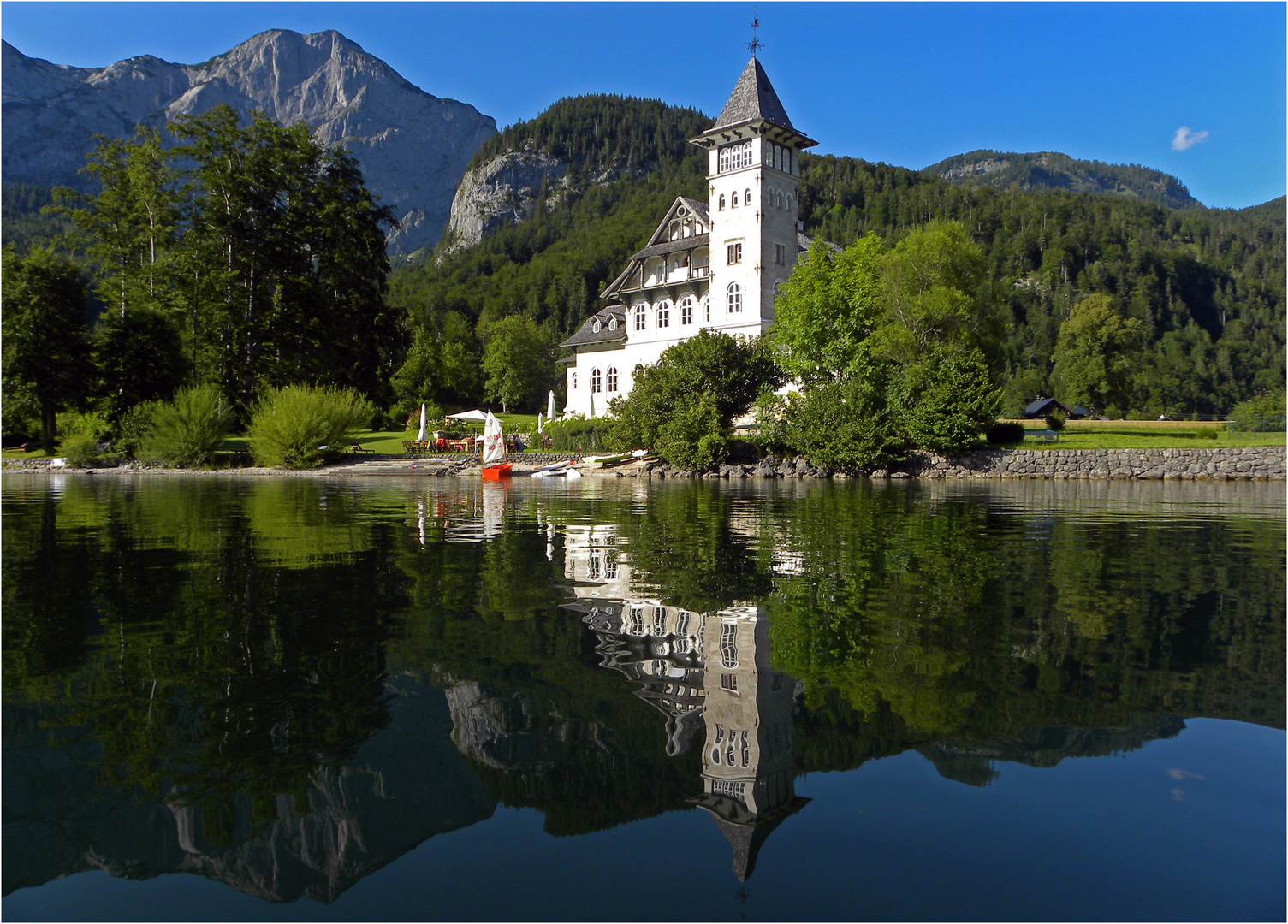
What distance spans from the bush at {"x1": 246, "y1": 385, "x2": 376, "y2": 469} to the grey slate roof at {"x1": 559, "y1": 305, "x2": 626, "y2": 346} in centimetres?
2762

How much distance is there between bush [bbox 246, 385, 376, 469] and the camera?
125ft

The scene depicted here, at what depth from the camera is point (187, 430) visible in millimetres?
38469

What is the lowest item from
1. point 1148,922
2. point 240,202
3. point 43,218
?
point 1148,922

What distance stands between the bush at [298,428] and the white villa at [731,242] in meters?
19.6

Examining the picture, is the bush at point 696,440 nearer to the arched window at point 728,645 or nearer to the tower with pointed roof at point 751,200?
the tower with pointed roof at point 751,200

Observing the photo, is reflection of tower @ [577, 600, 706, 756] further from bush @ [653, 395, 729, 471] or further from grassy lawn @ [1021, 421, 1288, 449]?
grassy lawn @ [1021, 421, 1288, 449]

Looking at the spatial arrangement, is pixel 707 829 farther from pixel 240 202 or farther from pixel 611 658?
pixel 240 202

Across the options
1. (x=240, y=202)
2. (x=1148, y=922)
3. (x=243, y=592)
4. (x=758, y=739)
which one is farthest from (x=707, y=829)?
(x=240, y=202)

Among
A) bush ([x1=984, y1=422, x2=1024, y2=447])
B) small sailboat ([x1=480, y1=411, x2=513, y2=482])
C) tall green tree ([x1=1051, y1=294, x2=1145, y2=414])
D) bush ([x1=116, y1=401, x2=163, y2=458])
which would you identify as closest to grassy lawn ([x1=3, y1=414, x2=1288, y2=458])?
bush ([x1=984, y1=422, x2=1024, y2=447])

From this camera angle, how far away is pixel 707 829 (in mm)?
3277

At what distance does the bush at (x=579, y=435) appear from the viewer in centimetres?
4784

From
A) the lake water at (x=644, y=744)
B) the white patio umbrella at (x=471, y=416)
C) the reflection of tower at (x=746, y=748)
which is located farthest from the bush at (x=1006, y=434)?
the reflection of tower at (x=746, y=748)

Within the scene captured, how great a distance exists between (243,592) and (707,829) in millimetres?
6307

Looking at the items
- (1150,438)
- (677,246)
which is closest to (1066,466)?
(1150,438)
